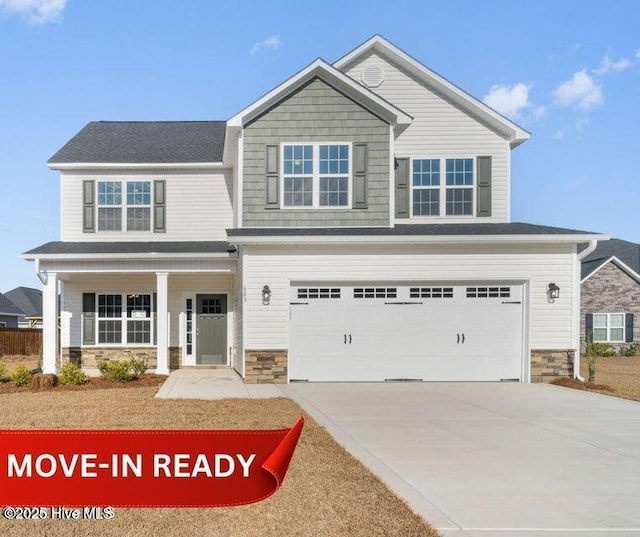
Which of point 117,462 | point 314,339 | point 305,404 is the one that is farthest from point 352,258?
point 117,462

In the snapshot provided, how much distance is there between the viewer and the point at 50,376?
15.0 meters

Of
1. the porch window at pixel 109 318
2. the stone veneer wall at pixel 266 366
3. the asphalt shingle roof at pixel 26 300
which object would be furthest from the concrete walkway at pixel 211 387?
the asphalt shingle roof at pixel 26 300

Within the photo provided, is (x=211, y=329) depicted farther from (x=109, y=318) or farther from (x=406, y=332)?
(x=406, y=332)

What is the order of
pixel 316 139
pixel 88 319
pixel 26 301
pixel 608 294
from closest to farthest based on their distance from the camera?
pixel 316 139 → pixel 88 319 → pixel 608 294 → pixel 26 301

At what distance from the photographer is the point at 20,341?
30.4 meters

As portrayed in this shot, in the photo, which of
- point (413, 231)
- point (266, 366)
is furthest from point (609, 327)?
point (266, 366)

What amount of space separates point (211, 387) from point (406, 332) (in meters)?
4.71

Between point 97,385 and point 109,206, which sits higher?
point 109,206

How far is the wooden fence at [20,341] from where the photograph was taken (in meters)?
29.5

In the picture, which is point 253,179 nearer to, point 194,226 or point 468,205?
point 194,226

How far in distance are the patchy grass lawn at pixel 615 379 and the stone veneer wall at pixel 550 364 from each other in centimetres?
26

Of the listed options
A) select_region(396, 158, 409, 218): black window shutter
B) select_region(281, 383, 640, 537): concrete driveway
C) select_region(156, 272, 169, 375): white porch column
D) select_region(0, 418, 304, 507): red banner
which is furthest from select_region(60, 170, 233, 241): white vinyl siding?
select_region(0, 418, 304, 507): red banner

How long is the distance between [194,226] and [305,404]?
30.2 ft

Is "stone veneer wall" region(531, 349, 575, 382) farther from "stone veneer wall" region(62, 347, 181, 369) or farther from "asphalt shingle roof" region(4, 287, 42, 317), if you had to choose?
"asphalt shingle roof" region(4, 287, 42, 317)
